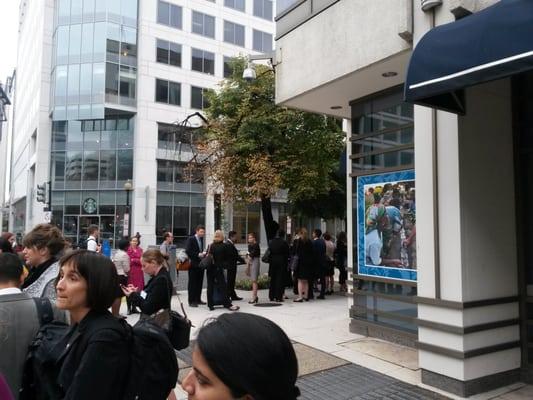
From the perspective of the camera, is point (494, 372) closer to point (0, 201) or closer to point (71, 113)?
point (71, 113)

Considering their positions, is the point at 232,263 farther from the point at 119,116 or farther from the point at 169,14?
the point at 169,14

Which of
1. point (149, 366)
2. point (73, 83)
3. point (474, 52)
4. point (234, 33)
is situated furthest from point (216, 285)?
point (234, 33)

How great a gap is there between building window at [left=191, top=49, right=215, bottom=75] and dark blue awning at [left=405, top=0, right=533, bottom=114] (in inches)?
1438

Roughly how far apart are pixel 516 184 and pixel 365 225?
105 inches

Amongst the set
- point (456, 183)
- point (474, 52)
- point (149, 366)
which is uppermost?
point (474, 52)

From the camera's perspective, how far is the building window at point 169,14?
123 feet

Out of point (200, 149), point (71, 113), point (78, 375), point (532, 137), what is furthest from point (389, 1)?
point (71, 113)

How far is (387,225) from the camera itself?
24.1 feet

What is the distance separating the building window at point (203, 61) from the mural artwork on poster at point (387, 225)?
111 ft

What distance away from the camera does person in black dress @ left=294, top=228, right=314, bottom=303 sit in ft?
36.4

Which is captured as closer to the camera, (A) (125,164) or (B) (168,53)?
(A) (125,164)

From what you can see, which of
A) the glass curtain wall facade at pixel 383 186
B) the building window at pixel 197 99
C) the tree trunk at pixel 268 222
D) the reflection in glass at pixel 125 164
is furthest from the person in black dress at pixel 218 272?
the building window at pixel 197 99

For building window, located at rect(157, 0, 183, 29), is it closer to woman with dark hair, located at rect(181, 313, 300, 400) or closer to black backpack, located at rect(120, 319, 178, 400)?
black backpack, located at rect(120, 319, 178, 400)

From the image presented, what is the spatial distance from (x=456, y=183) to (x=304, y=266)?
648cm
